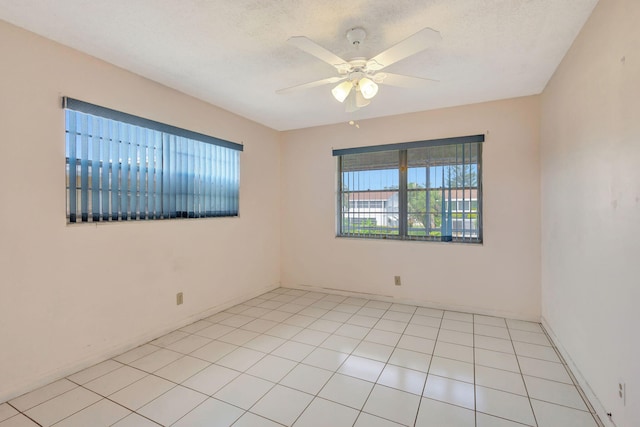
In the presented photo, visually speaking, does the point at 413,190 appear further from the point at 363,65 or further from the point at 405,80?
the point at 363,65

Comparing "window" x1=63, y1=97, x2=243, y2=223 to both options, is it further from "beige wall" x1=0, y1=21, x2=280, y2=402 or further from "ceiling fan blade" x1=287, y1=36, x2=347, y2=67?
"ceiling fan blade" x1=287, y1=36, x2=347, y2=67

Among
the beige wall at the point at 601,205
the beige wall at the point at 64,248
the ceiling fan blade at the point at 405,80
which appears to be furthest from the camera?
the ceiling fan blade at the point at 405,80

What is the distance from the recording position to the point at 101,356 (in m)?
2.46

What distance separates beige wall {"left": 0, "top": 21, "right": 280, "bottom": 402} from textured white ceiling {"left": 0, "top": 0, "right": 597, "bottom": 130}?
0.22 meters

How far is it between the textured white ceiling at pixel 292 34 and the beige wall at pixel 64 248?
0.22m

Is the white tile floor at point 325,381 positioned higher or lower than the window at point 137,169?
lower

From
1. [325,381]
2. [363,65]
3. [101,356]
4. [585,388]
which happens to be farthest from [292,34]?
[585,388]

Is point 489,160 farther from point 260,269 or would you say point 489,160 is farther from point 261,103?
point 260,269

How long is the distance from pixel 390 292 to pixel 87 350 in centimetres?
326

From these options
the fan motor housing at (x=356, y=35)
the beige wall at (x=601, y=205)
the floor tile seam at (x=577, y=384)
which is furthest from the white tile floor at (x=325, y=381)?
the fan motor housing at (x=356, y=35)

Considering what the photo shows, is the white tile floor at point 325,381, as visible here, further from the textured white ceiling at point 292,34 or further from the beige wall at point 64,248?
the textured white ceiling at point 292,34

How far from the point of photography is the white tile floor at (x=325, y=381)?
1.80 metres

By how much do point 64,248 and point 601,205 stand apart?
3.74 metres

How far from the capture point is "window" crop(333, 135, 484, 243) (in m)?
3.62
